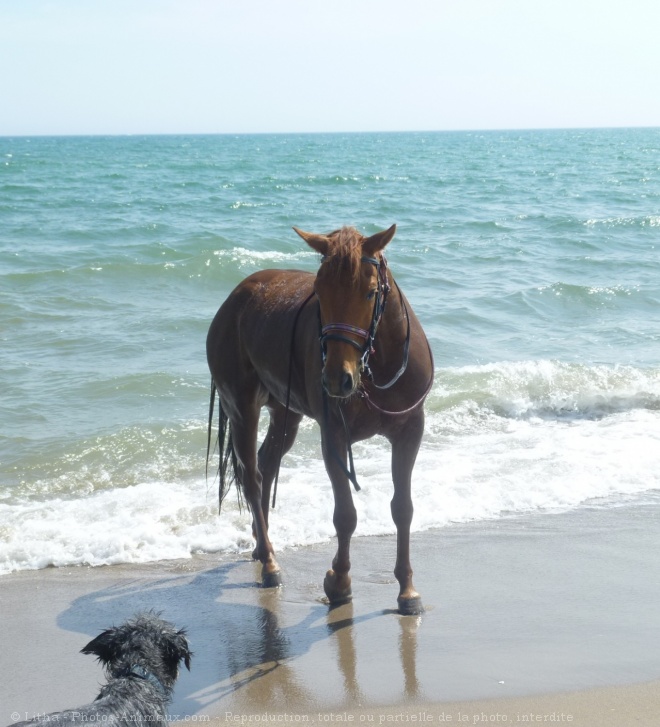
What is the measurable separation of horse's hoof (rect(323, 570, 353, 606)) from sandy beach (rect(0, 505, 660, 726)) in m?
0.06

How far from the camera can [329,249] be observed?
3930 millimetres

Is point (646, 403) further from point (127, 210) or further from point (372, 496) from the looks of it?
point (127, 210)

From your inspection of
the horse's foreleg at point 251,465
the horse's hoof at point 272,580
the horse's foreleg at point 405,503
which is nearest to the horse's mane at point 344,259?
the horse's foreleg at point 405,503

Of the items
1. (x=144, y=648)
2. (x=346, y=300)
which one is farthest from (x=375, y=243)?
(x=144, y=648)

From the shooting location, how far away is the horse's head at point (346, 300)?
3766mm

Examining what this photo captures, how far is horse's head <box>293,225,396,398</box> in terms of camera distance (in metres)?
3.77

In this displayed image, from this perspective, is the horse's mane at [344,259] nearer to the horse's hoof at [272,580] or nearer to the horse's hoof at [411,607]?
the horse's hoof at [411,607]

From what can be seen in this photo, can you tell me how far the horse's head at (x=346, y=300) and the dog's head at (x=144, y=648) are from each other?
1.16m

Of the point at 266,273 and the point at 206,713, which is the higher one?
the point at 266,273

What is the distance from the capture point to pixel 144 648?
3043mm

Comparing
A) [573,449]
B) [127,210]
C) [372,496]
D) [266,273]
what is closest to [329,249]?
[266,273]

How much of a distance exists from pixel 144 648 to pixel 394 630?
151 cm

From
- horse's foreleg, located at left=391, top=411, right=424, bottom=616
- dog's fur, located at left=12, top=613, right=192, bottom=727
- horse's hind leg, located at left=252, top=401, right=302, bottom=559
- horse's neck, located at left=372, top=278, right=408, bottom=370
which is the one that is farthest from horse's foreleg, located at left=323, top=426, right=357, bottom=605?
dog's fur, located at left=12, top=613, right=192, bottom=727

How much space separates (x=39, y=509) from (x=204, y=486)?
1154 mm
